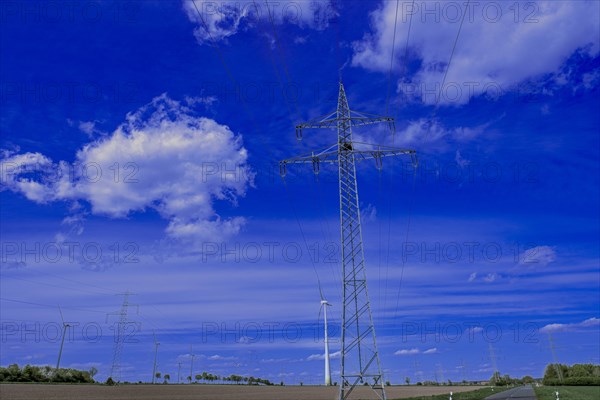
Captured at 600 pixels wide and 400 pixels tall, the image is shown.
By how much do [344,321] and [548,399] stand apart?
46589mm

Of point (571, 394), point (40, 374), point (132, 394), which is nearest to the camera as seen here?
point (132, 394)

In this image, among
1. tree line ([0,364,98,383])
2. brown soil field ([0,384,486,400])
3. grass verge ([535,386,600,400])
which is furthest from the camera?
tree line ([0,364,98,383])

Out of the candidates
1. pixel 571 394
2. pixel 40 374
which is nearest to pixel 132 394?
pixel 40 374

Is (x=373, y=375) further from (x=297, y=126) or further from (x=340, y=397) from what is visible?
(x=297, y=126)

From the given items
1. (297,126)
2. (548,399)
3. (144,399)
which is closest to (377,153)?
(297,126)

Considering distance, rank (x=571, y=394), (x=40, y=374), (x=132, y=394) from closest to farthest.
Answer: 1. (x=132, y=394)
2. (x=571, y=394)
3. (x=40, y=374)

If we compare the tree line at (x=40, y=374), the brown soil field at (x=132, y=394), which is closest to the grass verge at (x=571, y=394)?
the brown soil field at (x=132, y=394)

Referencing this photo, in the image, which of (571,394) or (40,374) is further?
(40,374)

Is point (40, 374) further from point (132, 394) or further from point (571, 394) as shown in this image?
point (571, 394)

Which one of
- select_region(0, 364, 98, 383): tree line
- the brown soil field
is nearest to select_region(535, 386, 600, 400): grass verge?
the brown soil field

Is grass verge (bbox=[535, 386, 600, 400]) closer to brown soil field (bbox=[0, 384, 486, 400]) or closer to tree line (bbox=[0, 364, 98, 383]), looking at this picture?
brown soil field (bbox=[0, 384, 486, 400])

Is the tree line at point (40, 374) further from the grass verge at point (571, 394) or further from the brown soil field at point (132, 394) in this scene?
the grass verge at point (571, 394)

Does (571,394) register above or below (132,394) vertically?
below

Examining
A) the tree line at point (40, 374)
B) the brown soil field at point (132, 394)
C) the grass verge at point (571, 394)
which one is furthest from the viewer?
the tree line at point (40, 374)
